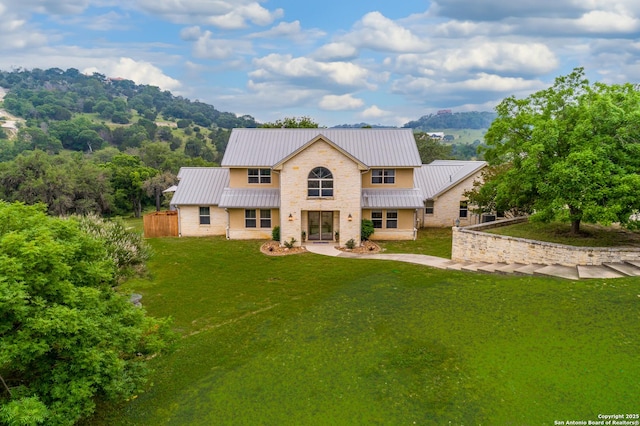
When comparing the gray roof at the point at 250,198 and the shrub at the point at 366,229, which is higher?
the gray roof at the point at 250,198

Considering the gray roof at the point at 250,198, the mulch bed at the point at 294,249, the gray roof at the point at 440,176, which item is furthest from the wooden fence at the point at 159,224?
the gray roof at the point at 440,176

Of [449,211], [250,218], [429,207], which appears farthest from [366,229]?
[449,211]

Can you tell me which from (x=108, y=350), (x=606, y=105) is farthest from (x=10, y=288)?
(x=606, y=105)

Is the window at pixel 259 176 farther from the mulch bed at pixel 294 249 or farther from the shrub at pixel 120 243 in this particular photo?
the shrub at pixel 120 243

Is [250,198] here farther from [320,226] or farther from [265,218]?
[320,226]

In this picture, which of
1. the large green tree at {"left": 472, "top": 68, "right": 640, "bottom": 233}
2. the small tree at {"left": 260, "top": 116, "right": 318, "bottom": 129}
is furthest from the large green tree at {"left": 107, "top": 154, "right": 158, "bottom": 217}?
the large green tree at {"left": 472, "top": 68, "right": 640, "bottom": 233}

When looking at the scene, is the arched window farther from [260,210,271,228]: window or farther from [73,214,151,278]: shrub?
[73,214,151,278]: shrub

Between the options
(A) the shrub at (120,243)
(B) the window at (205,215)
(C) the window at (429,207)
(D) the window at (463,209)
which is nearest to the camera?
(A) the shrub at (120,243)
